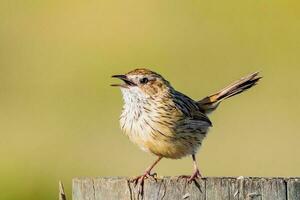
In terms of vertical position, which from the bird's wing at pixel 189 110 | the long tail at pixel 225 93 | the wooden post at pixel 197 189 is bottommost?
the wooden post at pixel 197 189

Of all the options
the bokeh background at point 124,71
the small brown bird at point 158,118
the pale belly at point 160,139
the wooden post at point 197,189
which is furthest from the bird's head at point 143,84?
the bokeh background at point 124,71

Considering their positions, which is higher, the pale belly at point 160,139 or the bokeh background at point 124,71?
the bokeh background at point 124,71

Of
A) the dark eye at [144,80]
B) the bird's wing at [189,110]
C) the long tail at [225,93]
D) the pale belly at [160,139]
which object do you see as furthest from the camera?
the long tail at [225,93]

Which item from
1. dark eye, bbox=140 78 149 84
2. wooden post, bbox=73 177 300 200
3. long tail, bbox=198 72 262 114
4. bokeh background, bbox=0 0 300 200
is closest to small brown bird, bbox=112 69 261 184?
dark eye, bbox=140 78 149 84

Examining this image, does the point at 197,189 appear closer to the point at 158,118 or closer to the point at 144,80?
the point at 158,118

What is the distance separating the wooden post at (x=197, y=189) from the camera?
8281mm

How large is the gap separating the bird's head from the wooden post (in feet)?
9.19

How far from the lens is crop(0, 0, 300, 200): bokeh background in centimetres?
1766

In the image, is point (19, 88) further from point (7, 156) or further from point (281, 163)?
point (281, 163)

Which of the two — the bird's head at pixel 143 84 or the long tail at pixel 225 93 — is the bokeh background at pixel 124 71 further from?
the bird's head at pixel 143 84

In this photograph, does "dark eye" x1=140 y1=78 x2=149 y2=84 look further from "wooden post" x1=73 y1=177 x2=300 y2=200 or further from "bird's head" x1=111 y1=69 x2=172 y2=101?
"wooden post" x1=73 y1=177 x2=300 y2=200

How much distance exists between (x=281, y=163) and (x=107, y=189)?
29.7 feet

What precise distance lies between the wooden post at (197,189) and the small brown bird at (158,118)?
269cm

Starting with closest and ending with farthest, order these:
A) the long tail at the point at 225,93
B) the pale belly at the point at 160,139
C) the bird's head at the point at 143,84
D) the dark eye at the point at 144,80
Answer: the pale belly at the point at 160,139 → the bird's head at the point at 143,84 → the dark eye at the point at 144,80 → the long tail at the point at 225,93
